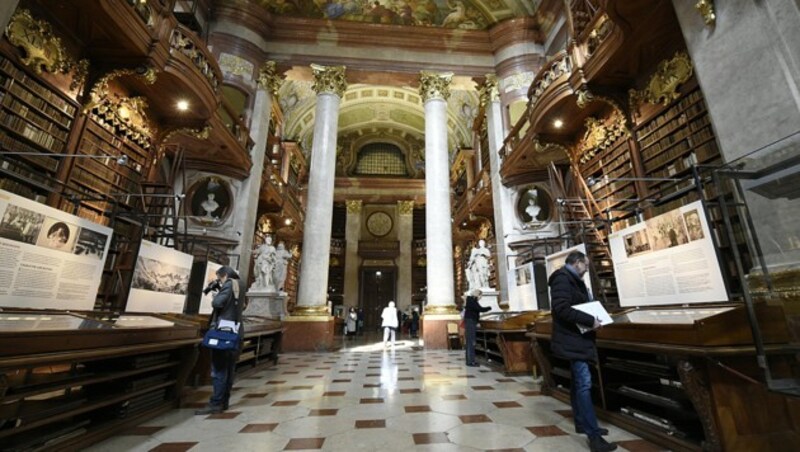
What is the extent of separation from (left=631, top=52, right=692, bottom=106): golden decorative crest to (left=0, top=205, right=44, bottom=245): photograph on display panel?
8349 mm

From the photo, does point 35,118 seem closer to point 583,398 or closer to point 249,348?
point 249,348

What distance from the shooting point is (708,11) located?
11.8 ft

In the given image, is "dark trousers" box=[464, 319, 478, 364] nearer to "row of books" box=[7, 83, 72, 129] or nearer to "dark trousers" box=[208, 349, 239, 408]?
"dark trousers" box=[208, 349, 239, 408]

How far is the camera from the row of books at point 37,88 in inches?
174

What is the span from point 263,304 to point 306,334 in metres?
1.26

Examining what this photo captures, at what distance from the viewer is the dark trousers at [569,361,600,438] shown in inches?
86.7

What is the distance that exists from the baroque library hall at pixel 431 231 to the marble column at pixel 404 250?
23.2ft

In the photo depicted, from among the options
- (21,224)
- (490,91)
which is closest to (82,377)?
(21,224)

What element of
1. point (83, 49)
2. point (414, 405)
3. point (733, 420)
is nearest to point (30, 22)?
point (83, 49)

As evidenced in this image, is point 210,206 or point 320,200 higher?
point 320,200

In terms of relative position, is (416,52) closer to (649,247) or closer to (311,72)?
(311,72)

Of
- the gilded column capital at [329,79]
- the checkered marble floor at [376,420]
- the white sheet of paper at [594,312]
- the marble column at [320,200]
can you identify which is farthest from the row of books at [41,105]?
the white sheet of paper at [594,312]

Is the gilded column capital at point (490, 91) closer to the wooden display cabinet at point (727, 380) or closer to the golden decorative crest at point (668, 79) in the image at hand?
the golden decorative crest at point (668, 79)

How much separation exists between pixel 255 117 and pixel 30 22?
5.69 metres
